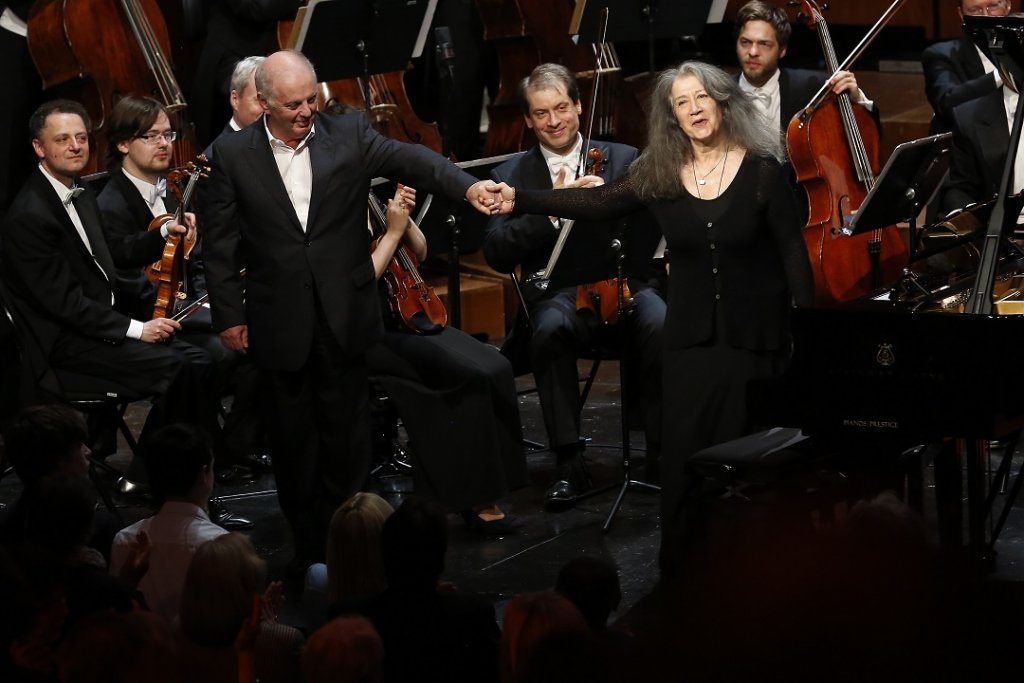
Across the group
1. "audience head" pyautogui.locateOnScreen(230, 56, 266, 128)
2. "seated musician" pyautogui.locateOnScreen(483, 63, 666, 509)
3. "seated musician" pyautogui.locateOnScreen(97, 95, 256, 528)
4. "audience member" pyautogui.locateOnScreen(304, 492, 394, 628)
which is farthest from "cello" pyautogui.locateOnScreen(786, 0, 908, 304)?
"audience member" pyautogui.locateOnScreen(304, 492, 394, 628)

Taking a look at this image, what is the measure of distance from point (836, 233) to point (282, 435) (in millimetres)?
2176

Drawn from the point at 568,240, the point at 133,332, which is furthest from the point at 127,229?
the point at 568,240

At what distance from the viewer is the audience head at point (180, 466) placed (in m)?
3.78

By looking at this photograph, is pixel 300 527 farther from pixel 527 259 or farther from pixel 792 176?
pixel 792 176

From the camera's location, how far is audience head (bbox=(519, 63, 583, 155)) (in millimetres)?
5555

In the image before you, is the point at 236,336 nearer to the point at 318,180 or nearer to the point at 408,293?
the point at 318,180

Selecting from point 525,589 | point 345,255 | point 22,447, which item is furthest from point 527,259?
point 22,447

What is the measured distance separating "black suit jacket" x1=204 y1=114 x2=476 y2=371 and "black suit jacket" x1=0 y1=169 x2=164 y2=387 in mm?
781

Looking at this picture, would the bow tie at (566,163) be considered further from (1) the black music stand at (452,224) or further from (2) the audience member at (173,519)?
(2) the audience member at (173,519)

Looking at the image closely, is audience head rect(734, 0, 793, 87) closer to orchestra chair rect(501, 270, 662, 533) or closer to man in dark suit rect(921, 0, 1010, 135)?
man in dark suit rect(921, 0, 1010, 135)

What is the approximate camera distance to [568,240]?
16.6 feet

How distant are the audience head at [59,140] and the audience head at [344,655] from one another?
3.17m

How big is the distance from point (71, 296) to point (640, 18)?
263 centimetres

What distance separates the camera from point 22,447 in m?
4.05
